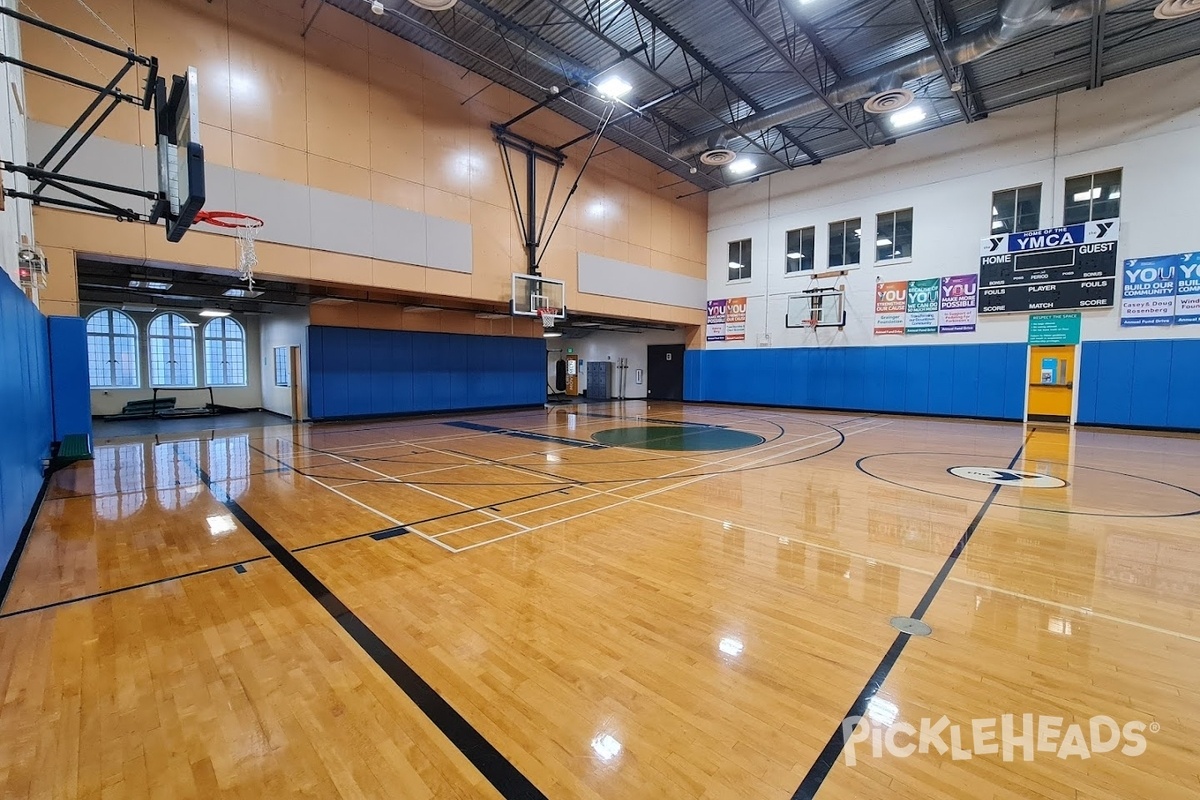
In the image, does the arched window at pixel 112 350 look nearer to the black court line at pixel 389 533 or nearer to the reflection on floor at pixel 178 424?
the reflection on floor at pixel 178 424

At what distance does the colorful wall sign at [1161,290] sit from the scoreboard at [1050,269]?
0.33 metres

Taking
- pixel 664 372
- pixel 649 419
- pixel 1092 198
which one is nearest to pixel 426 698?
pixel 649 419

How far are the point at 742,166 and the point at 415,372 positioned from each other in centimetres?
1228

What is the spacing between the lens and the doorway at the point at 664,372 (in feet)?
70.4

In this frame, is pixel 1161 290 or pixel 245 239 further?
pixel 1161 290

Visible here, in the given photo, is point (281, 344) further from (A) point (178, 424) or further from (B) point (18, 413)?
(B) point (18, 413)

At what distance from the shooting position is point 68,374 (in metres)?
7.83

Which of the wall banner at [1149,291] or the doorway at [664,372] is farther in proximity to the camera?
the doorway at [664,372]

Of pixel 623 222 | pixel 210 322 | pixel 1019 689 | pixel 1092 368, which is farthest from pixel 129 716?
pixel 210 322

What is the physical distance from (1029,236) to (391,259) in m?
16.2

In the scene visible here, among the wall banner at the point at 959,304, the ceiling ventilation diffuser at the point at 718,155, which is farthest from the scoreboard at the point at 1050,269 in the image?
the ceiling ventilation diffuser at the point at 718,155

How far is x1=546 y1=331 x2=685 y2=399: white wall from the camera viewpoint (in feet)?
74.0

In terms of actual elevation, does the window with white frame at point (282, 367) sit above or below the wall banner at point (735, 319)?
below

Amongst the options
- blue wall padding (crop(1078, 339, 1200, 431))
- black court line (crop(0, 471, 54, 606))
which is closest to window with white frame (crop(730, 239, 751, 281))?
blue wall padding (crop(1078, 339, 1200, 431))
